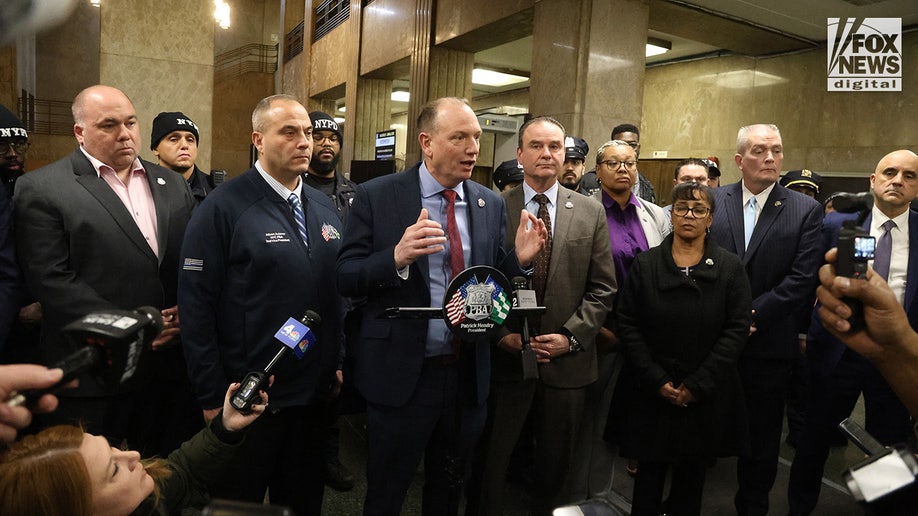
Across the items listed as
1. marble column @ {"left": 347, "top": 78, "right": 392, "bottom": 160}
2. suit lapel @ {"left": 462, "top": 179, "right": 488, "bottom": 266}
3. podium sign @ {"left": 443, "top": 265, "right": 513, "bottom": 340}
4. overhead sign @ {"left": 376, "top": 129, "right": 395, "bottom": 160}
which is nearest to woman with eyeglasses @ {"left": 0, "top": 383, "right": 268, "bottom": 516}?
podium sign @ {"left": 443, "top": 265, "right": 513, "bottom": 340}

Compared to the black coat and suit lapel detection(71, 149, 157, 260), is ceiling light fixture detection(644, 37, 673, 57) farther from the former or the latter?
suit lapel detection(71, 149, 157, 260)

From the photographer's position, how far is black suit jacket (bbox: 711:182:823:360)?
265 centimetres

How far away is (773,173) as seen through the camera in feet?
9.21

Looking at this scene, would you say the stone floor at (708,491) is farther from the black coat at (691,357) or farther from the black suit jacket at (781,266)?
the black suit jacket at (781,266)

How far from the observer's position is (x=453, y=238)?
2.12 meters

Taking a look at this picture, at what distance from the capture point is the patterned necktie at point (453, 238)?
2.11 metres

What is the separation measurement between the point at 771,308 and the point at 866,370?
1.90 ft

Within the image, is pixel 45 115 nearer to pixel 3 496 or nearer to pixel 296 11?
pixel 296 11

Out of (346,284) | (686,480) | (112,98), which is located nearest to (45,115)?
(112,98)

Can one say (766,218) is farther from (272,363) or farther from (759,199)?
(272,363)

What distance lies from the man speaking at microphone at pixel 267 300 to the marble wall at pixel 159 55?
3.33 m

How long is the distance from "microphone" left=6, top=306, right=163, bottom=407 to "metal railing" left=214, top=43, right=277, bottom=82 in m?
18.1

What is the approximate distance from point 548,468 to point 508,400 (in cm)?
35

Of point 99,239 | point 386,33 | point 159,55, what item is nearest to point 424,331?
point 99,239
